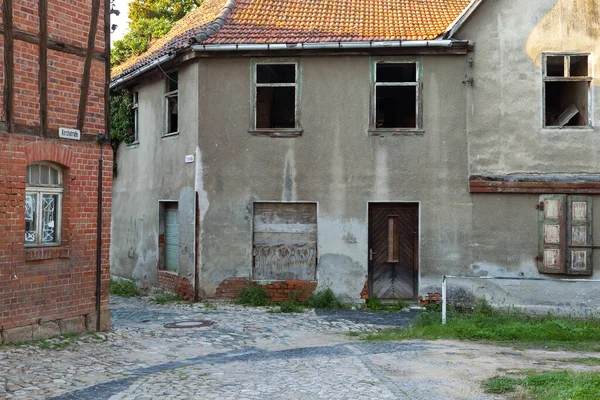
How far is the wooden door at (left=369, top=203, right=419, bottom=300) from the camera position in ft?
48.8

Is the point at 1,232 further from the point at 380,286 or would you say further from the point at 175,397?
the point at 380,286

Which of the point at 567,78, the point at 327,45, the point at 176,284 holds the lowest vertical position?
the point at 176,284

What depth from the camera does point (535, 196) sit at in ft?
47.4

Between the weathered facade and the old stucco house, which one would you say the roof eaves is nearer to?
the old stucco house

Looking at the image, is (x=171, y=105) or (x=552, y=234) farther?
(x=171, y=105)

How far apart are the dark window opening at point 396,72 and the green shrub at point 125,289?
7.96m

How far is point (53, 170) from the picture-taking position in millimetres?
10453

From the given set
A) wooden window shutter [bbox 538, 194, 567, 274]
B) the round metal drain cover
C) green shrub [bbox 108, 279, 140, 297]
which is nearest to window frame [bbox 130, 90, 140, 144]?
green shrub [bbox 108, 279, 140, 297]

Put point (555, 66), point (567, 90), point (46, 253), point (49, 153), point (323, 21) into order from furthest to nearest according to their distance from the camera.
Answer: point (323, 21) → point (567, 90) → point (555, 66) → point (49, 153) → point (46, 253)

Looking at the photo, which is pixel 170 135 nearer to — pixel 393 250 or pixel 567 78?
pixel 393 250

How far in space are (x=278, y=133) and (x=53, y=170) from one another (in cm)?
567

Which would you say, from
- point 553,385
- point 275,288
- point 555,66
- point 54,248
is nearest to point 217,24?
point 275,288

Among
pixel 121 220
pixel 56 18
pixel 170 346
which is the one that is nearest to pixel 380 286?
pixel 170 346

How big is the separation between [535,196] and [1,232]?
1058cm
